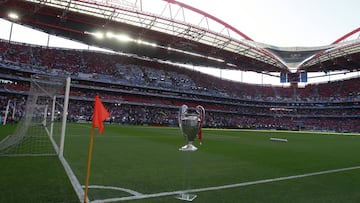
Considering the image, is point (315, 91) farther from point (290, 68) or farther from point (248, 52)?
point (248, 52)

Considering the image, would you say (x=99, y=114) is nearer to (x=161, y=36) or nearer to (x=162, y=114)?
(x=161, y=36)

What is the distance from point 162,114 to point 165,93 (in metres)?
7.03

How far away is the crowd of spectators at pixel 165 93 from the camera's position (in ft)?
145

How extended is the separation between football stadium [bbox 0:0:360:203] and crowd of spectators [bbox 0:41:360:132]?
287mm

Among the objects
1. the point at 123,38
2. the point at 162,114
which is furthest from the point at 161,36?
the point at 162,114

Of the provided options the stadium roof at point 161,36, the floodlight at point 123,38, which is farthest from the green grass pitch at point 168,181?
the floodlight at point 123,38

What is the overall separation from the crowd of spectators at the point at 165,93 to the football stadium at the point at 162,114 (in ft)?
0.94

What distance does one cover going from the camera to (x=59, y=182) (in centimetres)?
446

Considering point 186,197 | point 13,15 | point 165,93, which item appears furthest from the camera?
point 165,93

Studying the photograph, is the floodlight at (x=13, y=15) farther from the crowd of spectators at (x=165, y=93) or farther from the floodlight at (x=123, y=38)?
the floodlight at (x=123, y=38)

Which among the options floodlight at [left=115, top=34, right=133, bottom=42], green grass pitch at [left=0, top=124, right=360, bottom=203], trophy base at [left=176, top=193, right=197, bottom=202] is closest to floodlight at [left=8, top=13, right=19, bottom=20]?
floodlight at [left=115, top=34, right=133, bottom=42]

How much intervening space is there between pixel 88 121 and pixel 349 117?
62.0m

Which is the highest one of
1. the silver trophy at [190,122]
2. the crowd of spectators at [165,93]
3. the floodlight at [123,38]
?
the floodlight at [123,38]

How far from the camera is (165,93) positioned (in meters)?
57.9
